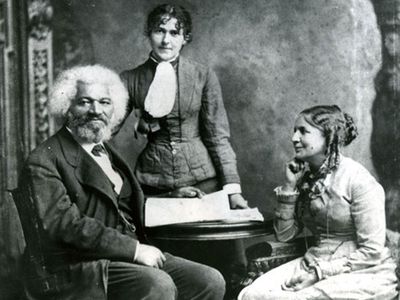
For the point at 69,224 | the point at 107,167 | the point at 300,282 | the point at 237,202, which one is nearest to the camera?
the point at 69,224

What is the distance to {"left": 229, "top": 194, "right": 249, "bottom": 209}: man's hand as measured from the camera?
405cm

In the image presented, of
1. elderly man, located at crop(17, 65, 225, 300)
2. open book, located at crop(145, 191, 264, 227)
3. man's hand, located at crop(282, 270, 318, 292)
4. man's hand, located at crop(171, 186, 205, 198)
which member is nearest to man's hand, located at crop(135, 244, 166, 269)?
elderly man, located at crop(17, 65, 225, 300)

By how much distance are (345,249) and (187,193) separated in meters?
0.96

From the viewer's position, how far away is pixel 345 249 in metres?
3.86

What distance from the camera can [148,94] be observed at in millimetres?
4062

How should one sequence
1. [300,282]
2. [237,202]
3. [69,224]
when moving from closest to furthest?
1. [69,224]
2. [300,282]
3. [237,202]

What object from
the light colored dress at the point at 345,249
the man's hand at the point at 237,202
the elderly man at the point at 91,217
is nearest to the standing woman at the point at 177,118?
the man's hand at the point at 237,202

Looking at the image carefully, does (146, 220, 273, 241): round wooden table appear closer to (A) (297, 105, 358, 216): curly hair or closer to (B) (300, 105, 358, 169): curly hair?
(A) (297, 105, 358, 216): curly hair

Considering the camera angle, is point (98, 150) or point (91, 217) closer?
point (91, 217)

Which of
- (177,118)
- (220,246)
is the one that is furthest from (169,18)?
(220,246)

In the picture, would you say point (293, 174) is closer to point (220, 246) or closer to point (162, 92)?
point (220, 246)

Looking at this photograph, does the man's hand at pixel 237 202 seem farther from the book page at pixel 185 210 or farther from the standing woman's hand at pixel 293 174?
the standing woman's hand at pixel 293 174

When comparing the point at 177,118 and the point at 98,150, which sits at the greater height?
the point at 177,118

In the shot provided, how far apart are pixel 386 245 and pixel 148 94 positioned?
1.65 meters
